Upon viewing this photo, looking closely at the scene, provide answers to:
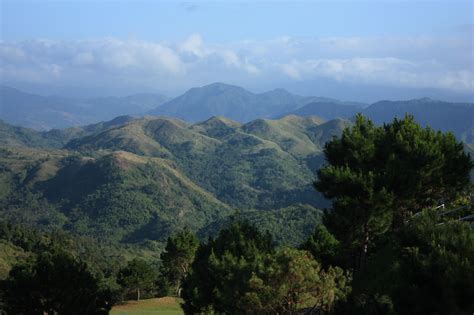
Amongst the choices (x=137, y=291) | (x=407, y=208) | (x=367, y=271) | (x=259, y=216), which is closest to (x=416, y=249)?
(x=367, y=271)

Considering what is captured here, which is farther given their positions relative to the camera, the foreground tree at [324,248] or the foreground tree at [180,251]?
the foreground tree at [180,251]

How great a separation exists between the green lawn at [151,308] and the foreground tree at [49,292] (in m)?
8.60

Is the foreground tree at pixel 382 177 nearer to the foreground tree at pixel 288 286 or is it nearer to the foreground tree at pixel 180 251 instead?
the foreground tree at pixel 288 286

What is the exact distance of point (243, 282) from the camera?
56.8 feet

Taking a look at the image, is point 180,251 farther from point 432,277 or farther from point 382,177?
point 432,277

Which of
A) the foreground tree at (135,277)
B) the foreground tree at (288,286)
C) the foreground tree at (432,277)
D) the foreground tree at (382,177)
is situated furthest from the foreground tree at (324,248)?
the foreground tree at (135,277)

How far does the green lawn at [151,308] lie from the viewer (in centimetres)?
3962

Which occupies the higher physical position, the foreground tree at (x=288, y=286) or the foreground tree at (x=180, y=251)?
the foreground tree at (x=288, y=286)

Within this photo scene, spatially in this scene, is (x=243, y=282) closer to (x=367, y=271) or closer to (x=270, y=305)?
(x=270, y=305)

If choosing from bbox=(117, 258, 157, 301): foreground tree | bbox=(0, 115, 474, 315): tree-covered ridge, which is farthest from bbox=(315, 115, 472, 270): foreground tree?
bbox=(117, 258, 157, 301): foreground tree

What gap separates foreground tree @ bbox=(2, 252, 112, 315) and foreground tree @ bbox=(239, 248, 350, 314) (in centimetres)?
1732

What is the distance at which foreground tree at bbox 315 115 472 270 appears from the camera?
2311 cm

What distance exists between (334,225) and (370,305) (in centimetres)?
1114

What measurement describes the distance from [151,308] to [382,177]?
87.4 feet
